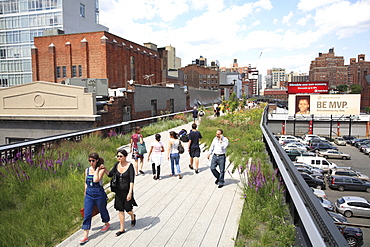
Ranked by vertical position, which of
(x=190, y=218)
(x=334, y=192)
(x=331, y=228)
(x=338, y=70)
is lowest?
(x=334, y=192)

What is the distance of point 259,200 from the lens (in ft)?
20.0

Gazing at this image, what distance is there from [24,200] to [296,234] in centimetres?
587

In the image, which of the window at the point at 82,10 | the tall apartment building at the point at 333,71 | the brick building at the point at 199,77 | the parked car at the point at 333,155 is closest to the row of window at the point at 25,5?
the window at the point at 82,10

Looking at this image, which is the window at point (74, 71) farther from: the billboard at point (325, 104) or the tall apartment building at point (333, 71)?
the tall apartment building at point (333, 71)

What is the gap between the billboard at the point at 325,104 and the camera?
57844 mm

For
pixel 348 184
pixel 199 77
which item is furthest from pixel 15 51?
pixel 348 184

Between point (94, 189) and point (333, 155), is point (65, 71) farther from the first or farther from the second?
point (94, 189)

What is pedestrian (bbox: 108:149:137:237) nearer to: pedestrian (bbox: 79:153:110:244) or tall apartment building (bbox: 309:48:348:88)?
pedestrian (bbox: 79:153:110:244)

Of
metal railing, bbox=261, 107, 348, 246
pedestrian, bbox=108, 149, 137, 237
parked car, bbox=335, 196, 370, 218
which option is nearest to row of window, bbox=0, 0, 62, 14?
parked car, bbox=335, 196, 370, 218

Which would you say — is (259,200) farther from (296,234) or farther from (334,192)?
(334,192)

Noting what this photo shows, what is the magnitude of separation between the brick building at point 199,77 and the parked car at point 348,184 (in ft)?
253

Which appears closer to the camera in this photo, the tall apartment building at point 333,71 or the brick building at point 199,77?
the brick building at point 199,77

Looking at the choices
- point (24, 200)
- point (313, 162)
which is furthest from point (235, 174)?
point (313, 162)

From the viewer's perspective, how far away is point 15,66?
201 ft
